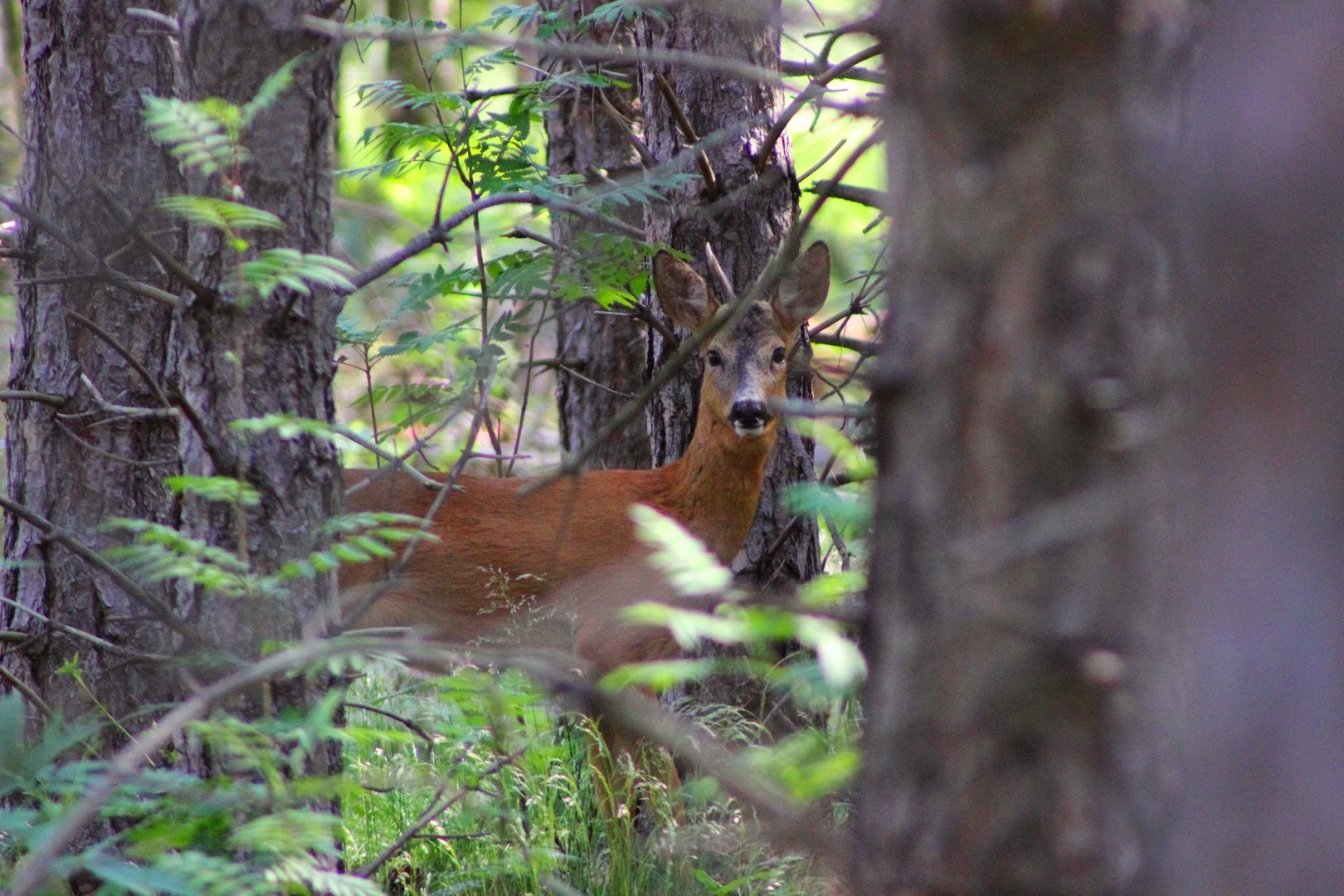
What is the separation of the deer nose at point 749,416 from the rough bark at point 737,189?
0.48 feet

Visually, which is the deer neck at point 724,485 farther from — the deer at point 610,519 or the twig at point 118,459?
the twig at point 118,459

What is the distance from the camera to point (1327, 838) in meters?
1.22

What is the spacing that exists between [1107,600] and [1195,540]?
0.60 feet

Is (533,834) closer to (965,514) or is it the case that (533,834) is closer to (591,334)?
(965,514)

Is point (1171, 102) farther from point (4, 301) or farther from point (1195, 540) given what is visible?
point (4, 301)

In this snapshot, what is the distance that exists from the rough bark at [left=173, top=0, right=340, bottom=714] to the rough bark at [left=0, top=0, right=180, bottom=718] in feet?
5.56

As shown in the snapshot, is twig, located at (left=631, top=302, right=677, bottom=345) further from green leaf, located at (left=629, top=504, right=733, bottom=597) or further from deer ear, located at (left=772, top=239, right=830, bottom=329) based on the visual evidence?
green leaf, located at (left=629, top=504, right=733, bottom=597)

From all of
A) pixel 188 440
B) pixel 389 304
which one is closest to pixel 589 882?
pixel 188 440

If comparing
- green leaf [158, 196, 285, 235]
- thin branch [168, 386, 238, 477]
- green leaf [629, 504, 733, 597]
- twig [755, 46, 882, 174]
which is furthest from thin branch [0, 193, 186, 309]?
twig [755, 46, 882, 174]

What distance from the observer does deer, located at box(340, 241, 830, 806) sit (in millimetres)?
5750

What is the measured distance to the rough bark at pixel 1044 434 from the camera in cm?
145

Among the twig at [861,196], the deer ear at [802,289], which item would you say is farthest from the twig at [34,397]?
the deer ear at [802,289]

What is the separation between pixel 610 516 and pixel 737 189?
1695 mm

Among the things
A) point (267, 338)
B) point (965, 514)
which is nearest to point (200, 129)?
point (267, 338)
